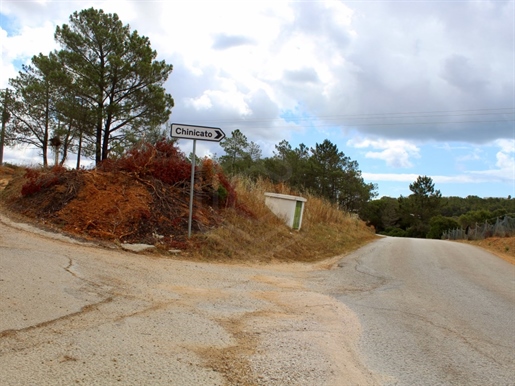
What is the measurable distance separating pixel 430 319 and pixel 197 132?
631cm

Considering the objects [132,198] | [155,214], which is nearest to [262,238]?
[155,214]

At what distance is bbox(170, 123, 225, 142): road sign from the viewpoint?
9.98 meters

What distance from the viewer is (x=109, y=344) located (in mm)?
4125

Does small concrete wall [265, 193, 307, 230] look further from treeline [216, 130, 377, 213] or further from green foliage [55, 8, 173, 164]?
treeline [216, 130, 377, 213]

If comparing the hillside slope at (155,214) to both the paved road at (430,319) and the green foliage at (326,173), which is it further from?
the green foliage at (326,173)

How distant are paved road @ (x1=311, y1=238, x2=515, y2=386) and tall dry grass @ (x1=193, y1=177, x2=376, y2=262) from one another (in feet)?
4.89

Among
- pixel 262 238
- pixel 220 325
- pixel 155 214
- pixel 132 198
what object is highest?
pixel 132 198

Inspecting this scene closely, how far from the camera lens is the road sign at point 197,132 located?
32.8 feet

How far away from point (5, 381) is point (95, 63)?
23610 millimetres

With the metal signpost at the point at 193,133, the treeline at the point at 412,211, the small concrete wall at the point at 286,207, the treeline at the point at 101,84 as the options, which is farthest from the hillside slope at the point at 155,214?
the treeline at the point at 412,211

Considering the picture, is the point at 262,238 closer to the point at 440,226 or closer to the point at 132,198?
the point at 132,198

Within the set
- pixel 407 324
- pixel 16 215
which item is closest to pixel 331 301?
pixel 407 324

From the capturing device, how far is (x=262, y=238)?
12.4m

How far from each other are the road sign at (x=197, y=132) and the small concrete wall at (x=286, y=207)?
5884 millimetres
